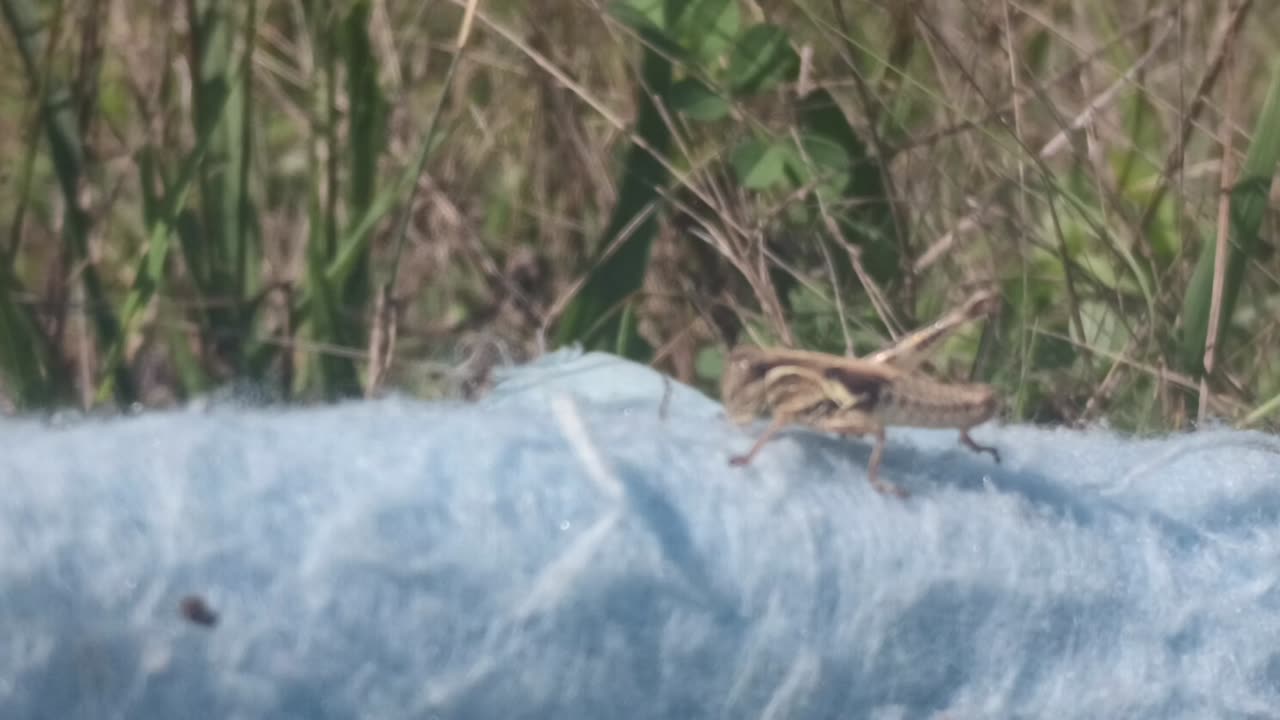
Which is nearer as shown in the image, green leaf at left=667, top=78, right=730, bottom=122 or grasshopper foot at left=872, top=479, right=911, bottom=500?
grasshopper foot at left=872, top=479, right=911, bottom=500

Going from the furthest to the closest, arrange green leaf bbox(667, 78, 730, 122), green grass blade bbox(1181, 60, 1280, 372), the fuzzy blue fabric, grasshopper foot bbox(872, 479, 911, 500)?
green leaf bbox(667, 78, 730, 122)
green grass blade bbox(1181, 60, 1280, 372)
grasshopper foot bbox(872, 479, 911, 500)
the fuzzy blue fabric

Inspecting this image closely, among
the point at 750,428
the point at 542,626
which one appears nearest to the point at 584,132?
the point at 750,428

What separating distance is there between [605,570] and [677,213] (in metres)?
0.71

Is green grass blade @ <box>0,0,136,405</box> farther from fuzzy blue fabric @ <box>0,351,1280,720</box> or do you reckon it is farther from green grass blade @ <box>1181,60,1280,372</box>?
green grass blade @ <box>1181,60,1280,372</box>

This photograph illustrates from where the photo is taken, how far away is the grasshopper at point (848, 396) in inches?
24.8

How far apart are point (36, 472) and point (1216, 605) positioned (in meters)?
0.56

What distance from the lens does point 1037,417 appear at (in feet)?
3.33

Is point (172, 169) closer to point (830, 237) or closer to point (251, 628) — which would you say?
point (830, 237)

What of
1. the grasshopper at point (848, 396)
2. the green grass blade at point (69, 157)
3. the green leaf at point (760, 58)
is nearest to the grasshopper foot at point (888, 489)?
the grasshopper at point (848, 396)

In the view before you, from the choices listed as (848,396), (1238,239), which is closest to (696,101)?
(1238,239)

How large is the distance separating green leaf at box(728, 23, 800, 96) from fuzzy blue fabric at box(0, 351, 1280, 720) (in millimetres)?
466

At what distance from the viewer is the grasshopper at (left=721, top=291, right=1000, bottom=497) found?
0.63 meters

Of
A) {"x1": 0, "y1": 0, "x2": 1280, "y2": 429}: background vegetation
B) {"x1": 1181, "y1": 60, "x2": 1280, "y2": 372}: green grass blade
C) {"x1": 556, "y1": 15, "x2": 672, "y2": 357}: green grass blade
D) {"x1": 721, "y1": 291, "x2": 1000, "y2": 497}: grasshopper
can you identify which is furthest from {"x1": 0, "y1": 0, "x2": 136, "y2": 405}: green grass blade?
{"x1": 1181, "y1": 60, "x2": 1280, "y2": 372}: green grass blade

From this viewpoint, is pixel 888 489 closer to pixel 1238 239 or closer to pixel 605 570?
pixel 605 570
